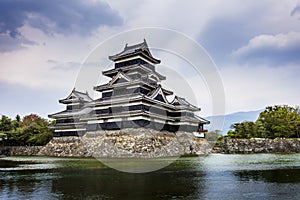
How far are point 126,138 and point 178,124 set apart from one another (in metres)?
9.28

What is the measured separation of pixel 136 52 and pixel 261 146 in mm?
22465

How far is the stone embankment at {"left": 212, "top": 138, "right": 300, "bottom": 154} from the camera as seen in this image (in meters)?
37.5

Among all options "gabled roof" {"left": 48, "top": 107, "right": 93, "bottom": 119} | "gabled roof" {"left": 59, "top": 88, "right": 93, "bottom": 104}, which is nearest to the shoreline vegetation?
"gabled roof" {"left": 48, "top": 107, "right": 93, "bottom": 119}

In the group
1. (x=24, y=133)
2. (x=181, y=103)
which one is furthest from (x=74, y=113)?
(x=181, y=103)

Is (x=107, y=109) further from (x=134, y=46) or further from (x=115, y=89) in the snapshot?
(x=134, y=46)

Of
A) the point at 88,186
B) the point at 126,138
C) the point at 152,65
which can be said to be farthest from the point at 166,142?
the point at 88,186

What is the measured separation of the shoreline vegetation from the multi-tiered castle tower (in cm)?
590

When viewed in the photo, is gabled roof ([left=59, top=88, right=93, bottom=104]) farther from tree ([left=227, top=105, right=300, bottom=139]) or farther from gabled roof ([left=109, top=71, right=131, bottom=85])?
tree ([left=227, top=105, right=300, bottom=139])

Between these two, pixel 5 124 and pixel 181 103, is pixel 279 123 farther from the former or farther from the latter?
pixel 5 124

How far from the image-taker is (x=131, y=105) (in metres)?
31.0

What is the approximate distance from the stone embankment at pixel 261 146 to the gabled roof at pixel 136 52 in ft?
54.6

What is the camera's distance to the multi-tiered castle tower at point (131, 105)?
3091cm

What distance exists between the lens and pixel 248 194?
26.7 ft

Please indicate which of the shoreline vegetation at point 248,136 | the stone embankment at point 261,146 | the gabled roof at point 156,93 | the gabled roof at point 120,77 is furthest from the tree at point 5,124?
the stone embankment at point 261,146
